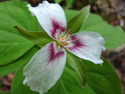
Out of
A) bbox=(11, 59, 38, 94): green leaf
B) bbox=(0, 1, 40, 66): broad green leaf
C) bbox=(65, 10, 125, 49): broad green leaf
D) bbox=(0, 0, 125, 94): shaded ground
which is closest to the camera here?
bbox=(11, 59, 38, 94): green leaf

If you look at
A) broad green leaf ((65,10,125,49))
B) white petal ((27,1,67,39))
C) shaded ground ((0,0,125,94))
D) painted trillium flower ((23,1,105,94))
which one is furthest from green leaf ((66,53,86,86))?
shaded ground ((0,0,125,94))

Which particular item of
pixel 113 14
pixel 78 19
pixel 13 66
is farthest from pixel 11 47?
pixel 113 14

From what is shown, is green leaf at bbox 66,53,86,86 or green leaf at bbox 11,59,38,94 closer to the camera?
green leaf at bbox 66,53,86,86

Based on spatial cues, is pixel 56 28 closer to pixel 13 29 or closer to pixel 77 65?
pixel 77 65

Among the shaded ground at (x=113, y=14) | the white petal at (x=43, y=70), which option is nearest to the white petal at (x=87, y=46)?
the white petal at (x=43, y=70)

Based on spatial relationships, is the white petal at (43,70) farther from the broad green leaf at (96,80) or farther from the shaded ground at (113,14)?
the shaded ground at (113,14)

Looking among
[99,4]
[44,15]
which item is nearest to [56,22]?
[44,15]

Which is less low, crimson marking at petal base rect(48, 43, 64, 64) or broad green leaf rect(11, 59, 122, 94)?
crimson marking at petal base rect(48, 43, 64, 64)

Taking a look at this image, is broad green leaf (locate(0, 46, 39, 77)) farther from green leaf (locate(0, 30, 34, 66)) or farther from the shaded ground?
the shaded ground
